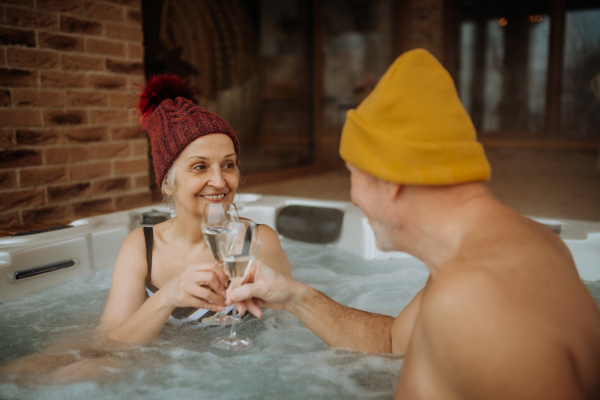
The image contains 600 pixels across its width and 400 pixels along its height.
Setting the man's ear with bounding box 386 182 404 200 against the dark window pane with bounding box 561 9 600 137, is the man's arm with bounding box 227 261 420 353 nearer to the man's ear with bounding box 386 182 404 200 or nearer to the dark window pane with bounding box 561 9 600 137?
the man's ear with bounding box 386 182 404 200

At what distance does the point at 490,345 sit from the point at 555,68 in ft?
29.7

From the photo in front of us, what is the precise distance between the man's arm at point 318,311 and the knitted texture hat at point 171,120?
0.59 meters

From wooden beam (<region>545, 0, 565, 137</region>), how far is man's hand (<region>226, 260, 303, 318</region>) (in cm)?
868

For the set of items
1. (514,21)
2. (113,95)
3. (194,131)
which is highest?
(514,21)

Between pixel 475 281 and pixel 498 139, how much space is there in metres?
9.05

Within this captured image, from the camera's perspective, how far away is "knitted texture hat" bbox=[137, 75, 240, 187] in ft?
5.25

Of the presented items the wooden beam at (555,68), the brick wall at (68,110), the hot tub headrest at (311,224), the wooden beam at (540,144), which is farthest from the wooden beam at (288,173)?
the wooden beam at (555,68)

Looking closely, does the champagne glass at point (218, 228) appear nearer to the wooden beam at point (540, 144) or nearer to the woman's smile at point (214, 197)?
the woman's smile at point (214, 197)

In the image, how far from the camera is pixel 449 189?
85 cm

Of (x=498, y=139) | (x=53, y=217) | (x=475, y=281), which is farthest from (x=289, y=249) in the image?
(x=498, y=139)

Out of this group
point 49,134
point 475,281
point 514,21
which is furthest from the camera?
point 514,21

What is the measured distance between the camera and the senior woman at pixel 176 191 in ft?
5.20

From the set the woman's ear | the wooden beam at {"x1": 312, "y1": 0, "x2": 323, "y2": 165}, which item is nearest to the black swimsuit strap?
the woman's ear

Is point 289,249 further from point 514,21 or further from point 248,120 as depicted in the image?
point 514,21
